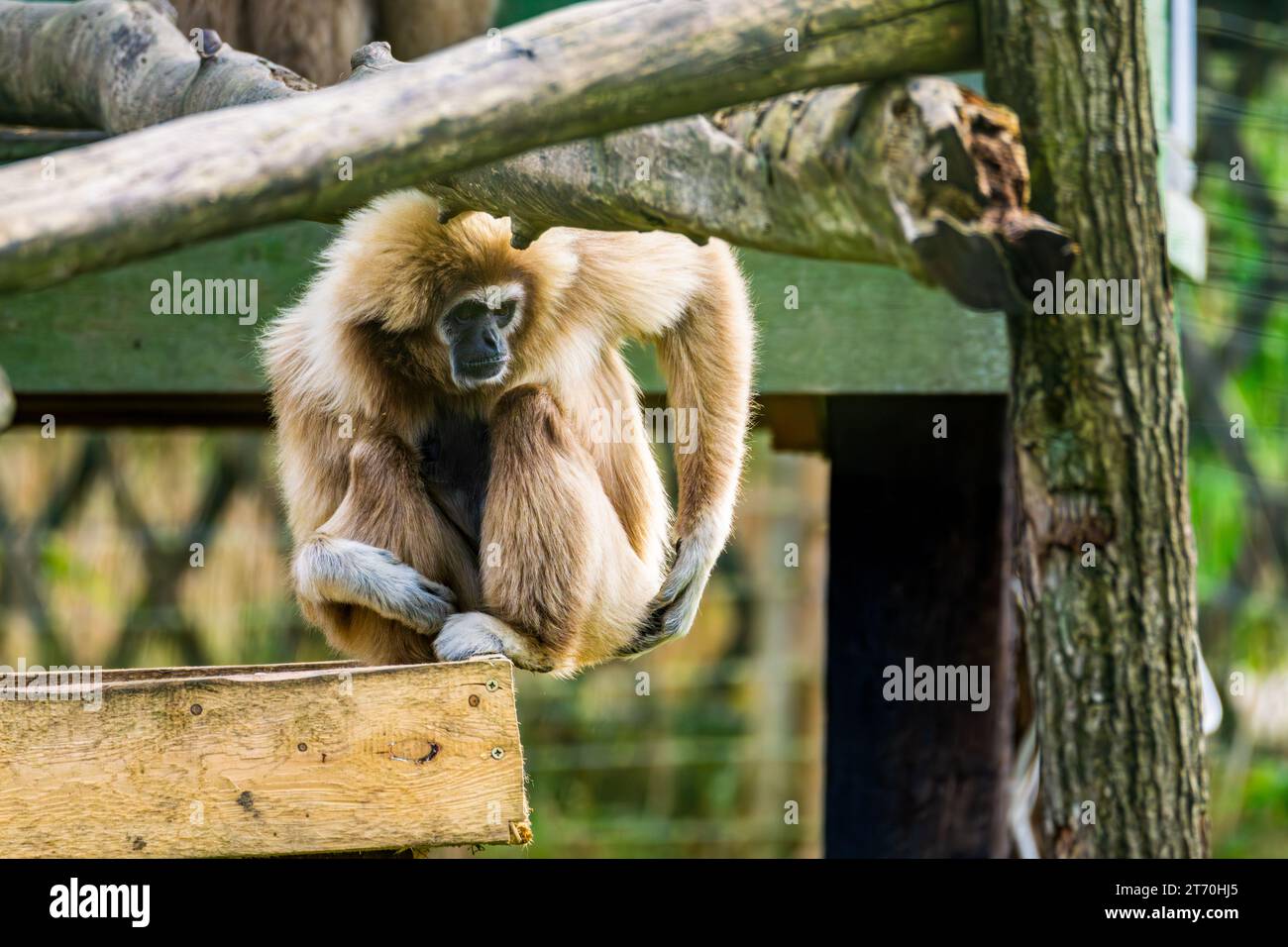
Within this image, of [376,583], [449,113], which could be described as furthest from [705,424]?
[449,113]

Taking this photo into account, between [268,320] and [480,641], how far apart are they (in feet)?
7.72

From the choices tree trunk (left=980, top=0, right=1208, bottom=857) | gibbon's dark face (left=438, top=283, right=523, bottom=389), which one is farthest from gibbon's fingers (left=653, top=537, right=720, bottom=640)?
tree trunk (left=980, top=0, right=1208, bottom=857)

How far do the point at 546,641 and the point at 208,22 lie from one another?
433cm

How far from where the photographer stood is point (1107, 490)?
13.4ft

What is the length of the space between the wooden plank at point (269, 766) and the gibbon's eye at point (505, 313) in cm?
110

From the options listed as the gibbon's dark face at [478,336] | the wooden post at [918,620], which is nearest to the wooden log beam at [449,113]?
the gibbon's dark face at [478,336]

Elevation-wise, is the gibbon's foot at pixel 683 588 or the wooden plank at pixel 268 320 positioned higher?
the wooden plank at pixel 268 320

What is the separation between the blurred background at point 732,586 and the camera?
11.0 m

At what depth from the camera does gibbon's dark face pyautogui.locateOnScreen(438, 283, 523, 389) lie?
4023 millimetres

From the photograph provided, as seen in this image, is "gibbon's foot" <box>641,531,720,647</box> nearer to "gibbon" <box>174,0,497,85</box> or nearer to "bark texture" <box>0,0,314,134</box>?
"bark texture" <box>0,0,314,134</box>

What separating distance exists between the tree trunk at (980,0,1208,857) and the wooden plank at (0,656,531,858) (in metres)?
1.72

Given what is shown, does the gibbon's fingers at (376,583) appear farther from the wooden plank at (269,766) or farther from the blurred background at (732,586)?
the blurred background at (732,586)

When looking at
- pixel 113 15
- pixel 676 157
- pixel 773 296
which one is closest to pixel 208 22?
pixel 113 15

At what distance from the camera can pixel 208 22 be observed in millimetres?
6973
